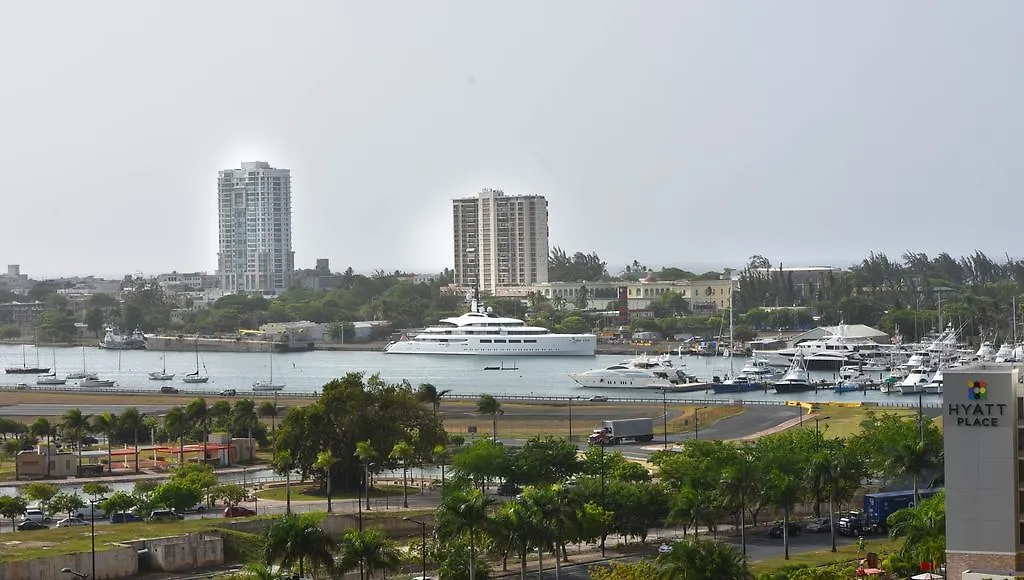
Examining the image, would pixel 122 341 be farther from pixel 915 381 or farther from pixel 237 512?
pixel 237 512

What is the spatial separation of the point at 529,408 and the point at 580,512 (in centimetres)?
3434

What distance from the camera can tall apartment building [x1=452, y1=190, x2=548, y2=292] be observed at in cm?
16675

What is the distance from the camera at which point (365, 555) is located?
26812 mm

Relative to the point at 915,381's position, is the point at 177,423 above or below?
above

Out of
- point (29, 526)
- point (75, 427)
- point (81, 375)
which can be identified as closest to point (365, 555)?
point (29, 526)

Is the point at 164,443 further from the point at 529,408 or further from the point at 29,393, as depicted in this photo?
the point at 29,393

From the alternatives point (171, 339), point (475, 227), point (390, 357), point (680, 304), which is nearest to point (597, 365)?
point (390, 357)

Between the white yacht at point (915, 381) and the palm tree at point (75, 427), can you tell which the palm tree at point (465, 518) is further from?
the white yacht at point (915, 381)

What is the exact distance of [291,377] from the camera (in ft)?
319

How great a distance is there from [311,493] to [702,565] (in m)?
17.0

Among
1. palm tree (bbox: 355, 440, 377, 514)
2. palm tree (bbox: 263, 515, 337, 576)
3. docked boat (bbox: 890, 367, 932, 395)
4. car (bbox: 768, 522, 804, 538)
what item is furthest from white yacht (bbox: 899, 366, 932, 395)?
palm tree (bbox: 263, 515, 337, 576)

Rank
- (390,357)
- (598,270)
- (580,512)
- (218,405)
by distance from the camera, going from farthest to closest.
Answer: (598,270) < (390,357) < (218,405) < (580,512)

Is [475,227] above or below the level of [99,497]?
above

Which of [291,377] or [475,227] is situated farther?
[475,227]
